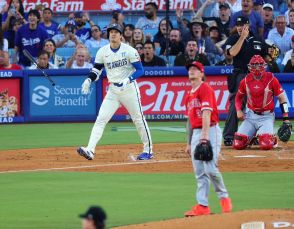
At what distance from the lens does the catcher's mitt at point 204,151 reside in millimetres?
10241

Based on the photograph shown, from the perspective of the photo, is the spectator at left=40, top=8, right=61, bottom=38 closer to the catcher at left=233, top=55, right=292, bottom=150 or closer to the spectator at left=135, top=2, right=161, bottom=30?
the spectator at left=135, top=2, right=161, bottom=30

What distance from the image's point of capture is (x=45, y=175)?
14.3m

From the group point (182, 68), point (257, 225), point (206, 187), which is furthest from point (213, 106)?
point (182, 68)

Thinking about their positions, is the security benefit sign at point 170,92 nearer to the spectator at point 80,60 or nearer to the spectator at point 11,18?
the spectator at point 80,60

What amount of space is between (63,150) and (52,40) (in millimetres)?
5229

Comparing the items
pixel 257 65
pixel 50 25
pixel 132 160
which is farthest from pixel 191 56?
pixel 132 160

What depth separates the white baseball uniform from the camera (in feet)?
50.5

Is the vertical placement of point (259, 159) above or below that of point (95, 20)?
below

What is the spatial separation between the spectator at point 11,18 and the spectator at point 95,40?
167cm

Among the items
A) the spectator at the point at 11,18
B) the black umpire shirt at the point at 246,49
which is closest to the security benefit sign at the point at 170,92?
the spectator at the point at 11,18

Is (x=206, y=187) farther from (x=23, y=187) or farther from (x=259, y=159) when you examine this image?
(x=259, y=159)

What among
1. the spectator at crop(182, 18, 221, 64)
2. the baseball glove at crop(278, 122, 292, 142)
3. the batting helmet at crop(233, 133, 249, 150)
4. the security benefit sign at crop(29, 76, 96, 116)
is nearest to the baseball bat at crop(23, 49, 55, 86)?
the security benefit sign at crop(29, 76, 96, 116)

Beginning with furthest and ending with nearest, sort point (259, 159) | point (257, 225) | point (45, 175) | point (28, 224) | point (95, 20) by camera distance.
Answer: point (95, 20)
point (259, 159)
point (45, 175)
point (28, 224)
point (257, 225)

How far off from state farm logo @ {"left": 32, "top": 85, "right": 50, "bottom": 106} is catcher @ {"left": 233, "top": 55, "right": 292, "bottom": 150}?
622cm
